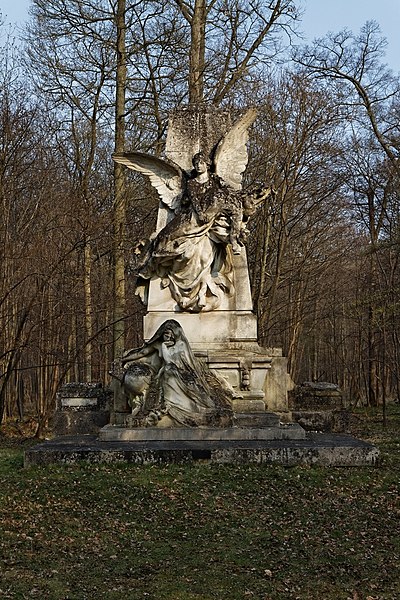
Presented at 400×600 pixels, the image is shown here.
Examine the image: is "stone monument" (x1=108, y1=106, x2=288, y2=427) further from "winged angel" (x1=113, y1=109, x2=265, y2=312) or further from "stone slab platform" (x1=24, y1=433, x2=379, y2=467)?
"stone slab platform" (x1=24, y1=433, x2=379, y2=467)

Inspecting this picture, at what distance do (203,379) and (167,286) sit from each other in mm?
1897

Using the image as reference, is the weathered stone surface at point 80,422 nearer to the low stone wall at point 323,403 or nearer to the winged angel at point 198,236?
the winged angel at point 198,236

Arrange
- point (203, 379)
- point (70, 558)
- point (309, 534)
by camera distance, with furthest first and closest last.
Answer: point (203, 379) → point (309, 534) → point (70, 558)

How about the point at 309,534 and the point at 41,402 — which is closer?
the point at 309,534

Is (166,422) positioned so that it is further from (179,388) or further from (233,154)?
(233,154)

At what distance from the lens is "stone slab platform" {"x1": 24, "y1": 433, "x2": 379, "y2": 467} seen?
29.3 feet

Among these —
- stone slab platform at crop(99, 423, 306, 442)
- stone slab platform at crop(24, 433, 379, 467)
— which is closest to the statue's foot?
stone slab platform at crop(99, 423, 306, 442)

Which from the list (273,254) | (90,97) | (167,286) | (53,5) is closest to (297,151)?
(273,254)

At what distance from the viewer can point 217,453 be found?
8938mm

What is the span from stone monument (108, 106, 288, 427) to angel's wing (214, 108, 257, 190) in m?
0.01

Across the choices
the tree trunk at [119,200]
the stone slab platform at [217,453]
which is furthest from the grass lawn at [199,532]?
the tree trunk at [119,200]

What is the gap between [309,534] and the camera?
6.77 m

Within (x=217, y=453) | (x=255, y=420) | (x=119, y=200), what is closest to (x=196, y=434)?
(x=217, y=453)

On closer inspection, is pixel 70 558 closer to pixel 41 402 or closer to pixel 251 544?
pixel 251 544
